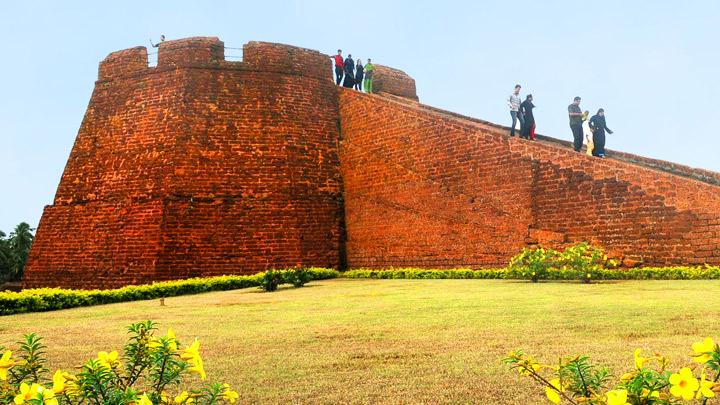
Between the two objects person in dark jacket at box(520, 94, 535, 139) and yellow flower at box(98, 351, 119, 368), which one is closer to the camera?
yellow flower at box(98, 351, 119, 368)

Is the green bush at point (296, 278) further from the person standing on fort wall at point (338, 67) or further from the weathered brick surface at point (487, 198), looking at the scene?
the person standing on fort wall at point (338, 67)

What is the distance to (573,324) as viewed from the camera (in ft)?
16.1

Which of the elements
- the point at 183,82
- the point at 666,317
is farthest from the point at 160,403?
the point at 183,82

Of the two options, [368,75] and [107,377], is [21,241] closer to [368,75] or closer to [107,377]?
[368,75]

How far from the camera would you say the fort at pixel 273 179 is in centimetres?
1166

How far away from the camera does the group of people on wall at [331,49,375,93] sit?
15875 mm

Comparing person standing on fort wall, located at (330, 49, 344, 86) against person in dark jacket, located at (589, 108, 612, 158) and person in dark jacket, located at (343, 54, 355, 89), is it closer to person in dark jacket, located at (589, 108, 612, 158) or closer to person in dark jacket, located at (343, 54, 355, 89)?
person in dark jacket, located at (343, 54, 355, 89)

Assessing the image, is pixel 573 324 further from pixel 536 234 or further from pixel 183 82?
pixel 183 82

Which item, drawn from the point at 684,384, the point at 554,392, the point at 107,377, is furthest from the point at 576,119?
the point at 107,377

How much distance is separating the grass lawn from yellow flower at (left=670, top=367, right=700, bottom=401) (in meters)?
1.28

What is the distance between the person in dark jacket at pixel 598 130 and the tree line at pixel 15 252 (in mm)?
24362

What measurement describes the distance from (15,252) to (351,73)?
20880 mm

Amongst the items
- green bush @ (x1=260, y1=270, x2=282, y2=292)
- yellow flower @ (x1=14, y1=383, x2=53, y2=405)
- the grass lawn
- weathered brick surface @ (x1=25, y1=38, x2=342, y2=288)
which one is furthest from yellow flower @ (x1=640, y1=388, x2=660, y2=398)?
weathered brick surface @ (x1=25, y1=38, x2=342, y2=288)

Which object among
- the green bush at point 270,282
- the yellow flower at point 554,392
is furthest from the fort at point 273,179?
the yellow flower at point 554,392
